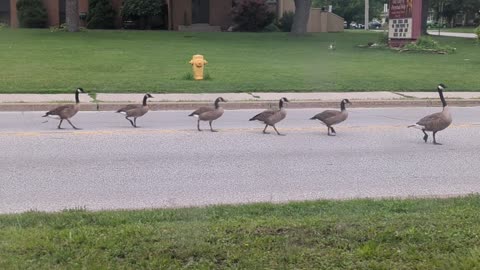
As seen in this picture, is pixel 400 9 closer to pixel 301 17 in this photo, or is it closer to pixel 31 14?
pixel 301 17

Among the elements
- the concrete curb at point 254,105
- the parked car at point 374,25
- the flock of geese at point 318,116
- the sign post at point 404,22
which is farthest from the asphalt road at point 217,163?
the parked car at point 374,25

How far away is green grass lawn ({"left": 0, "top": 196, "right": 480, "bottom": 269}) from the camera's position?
4358 mm

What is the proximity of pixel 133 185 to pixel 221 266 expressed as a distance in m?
3.80

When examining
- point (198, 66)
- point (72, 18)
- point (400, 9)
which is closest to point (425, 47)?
point (400, 9)

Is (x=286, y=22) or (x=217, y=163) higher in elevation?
(x=286, y=22)

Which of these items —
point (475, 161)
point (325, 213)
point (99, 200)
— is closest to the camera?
point (325, 213)

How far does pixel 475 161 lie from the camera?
9641 millimetres

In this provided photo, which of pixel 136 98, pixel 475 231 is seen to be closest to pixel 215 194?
pixel 475 231

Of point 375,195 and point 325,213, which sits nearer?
point 325,213

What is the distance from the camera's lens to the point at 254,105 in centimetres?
1598

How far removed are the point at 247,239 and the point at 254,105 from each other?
11.2 meters

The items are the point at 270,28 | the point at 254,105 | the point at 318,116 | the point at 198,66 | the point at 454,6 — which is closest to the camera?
the point at 318,116

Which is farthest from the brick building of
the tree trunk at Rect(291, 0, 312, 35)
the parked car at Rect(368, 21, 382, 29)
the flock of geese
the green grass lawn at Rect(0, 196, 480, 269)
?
the parked car at Rect(368, 21, 382, 29)

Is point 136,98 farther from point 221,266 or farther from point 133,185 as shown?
point 221,266
